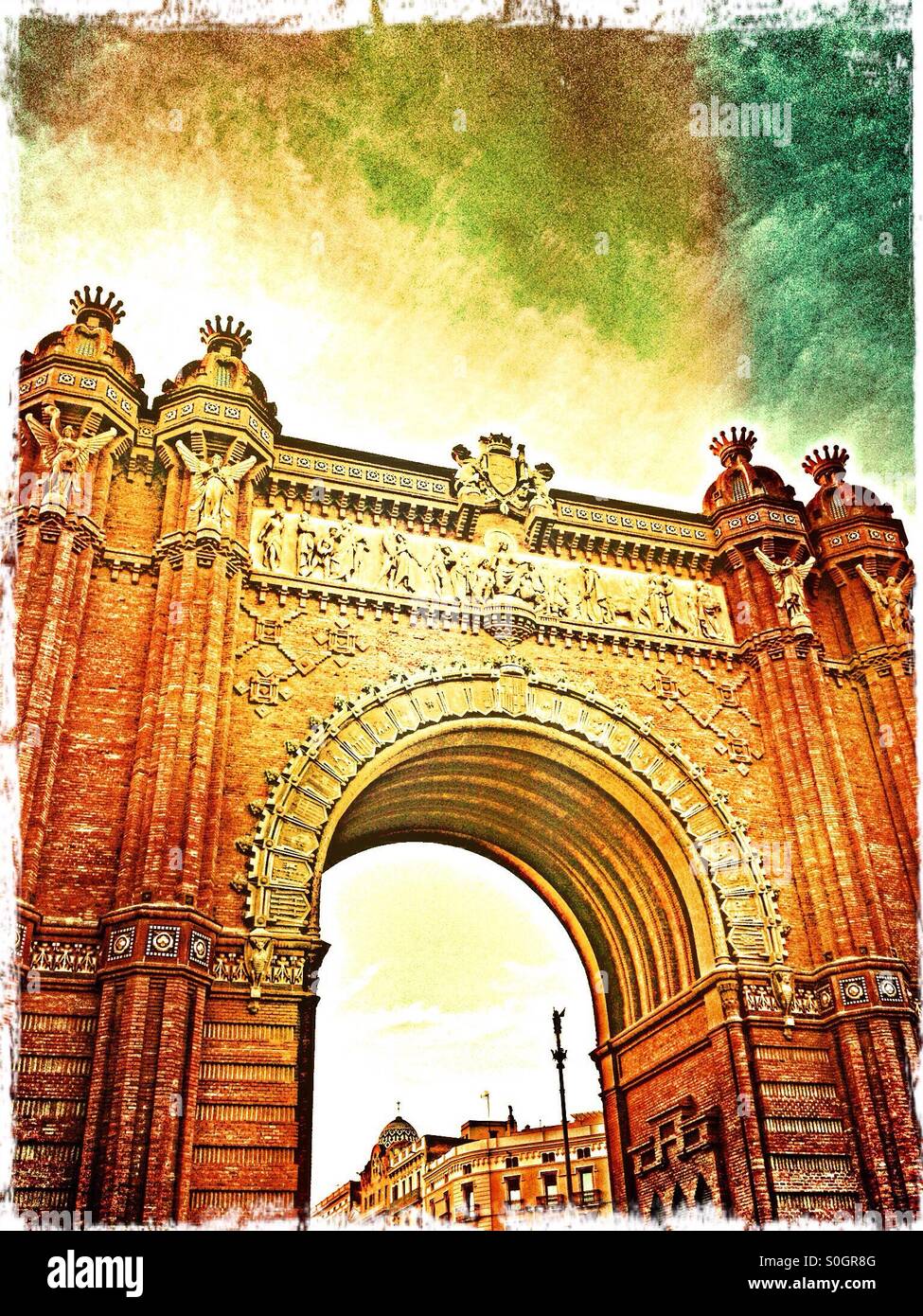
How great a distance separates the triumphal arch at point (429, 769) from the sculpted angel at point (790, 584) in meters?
0.08

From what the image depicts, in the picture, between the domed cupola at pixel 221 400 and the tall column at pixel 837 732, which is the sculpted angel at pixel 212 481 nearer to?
the domed cupola at pixel 221 400

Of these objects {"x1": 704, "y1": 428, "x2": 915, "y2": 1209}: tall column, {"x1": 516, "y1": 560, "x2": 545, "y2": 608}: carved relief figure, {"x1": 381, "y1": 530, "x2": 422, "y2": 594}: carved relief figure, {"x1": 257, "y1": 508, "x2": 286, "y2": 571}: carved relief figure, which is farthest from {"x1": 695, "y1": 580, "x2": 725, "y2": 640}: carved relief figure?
{"x1": 257, "y1": 508, "x2": 286, "y2": 571}: carved relief figure

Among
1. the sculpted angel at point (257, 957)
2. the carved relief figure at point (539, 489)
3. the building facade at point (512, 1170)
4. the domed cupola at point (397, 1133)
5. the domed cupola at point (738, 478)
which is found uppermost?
the domed cupola at point (738, 478)

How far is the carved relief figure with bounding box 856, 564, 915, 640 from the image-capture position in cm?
1833

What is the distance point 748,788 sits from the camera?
16.9 metres

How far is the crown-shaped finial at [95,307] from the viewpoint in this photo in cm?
1625

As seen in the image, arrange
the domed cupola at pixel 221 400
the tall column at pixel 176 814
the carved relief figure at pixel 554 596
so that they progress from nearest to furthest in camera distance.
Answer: the tall column at pixel 176 814 → the domed cupola at pixel 221 400 → the carved relief figure at pixel 554 596

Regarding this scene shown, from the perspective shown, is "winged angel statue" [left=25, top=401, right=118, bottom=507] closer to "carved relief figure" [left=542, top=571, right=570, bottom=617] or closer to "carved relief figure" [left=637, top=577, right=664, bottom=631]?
"carved relief figure" [left=542, top=571, right=570, bottom=617]

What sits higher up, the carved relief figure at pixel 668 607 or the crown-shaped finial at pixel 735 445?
the crown-shaped finial at pixel 735 445

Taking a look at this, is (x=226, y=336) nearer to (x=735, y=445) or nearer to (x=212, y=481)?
(x=212, y=481)

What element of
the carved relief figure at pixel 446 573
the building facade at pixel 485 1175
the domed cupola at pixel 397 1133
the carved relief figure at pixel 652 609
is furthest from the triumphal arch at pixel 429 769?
the domed cupola at pixel 397 1133
